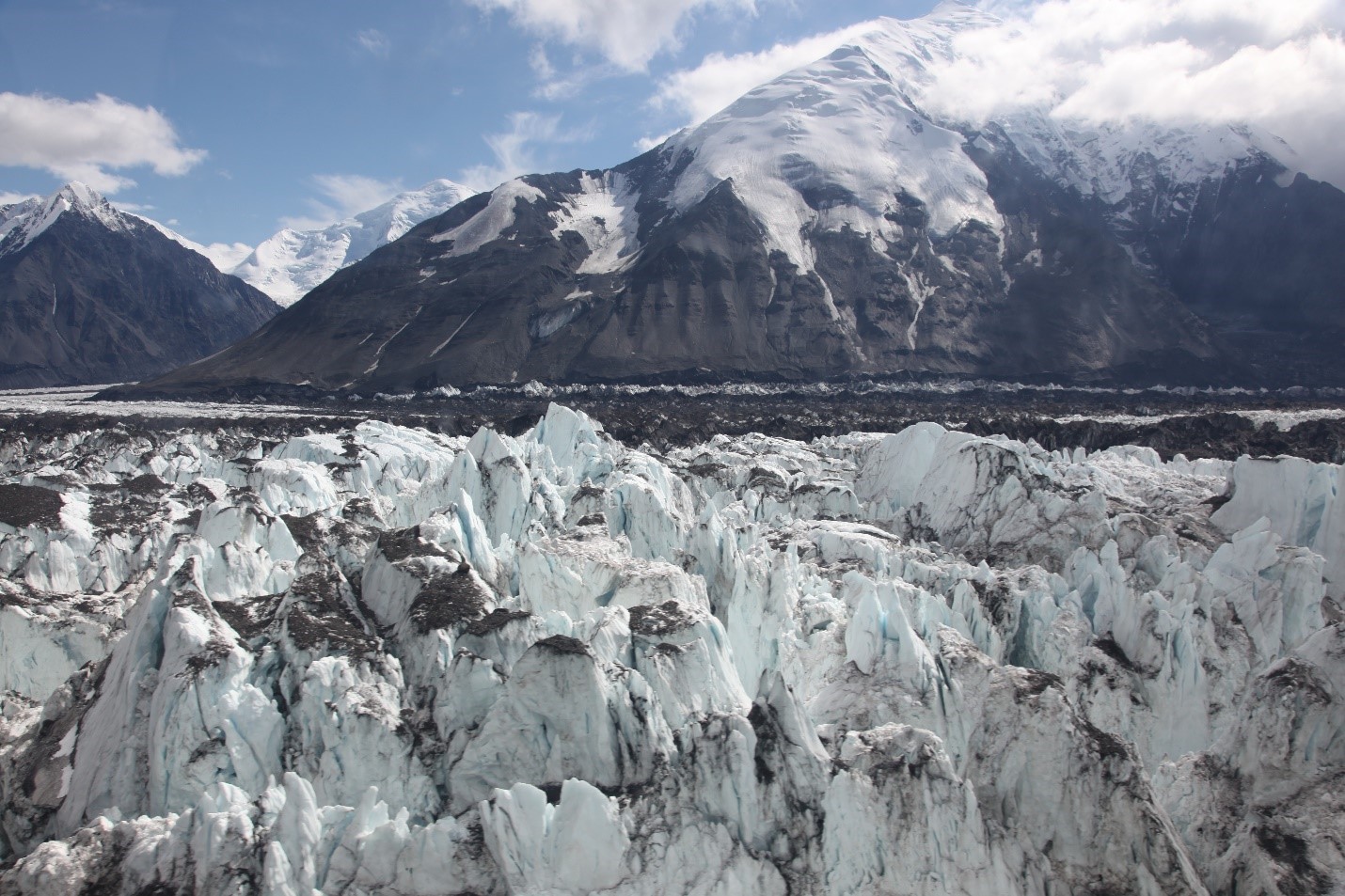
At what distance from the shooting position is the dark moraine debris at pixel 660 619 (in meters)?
17.5

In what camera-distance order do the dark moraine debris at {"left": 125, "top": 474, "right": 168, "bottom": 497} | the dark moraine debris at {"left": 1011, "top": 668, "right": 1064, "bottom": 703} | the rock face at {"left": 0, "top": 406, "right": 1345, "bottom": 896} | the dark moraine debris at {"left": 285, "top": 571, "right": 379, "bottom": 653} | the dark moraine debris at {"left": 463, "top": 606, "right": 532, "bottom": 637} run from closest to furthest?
the rock face at {"left": 0, "top": 406, "right": 1345, "bottom": 896}, the dark moraine debris at {"left": 1011, "top": 668, "right": 1064, "bottom": 703}, the dark moraine debris at {"left": 285, "top": 571, "right": 379, "bottom": 653}, the dark moraine debris at {"left": 463, "top": 606, "right": 532, "bottom": 637}, the dark moraine debris at {"left": 125, "top": 474, "right": 168, "bottom": 497}

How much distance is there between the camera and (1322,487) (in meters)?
36.1

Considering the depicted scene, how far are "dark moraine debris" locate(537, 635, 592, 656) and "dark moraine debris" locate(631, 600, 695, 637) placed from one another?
2720 mm

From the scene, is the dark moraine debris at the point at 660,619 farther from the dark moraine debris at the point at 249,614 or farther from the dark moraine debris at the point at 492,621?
the dark moraine debris at the point at 249,614

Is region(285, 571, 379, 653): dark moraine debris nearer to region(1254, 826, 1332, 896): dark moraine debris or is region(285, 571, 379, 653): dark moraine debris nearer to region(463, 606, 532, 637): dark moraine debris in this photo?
region(463, 606, 532, 637): dark moraine debris

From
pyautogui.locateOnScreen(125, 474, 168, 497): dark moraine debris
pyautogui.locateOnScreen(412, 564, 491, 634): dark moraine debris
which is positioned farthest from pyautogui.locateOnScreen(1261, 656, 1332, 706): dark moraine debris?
pyautogui.locateOnScreen(125, 474, 168, 497): dark moraine debris

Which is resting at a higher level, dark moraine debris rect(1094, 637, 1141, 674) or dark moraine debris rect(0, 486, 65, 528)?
dark moraine debris rect(0, 486, 65, 528)

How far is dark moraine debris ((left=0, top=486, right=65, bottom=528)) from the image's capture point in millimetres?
28422

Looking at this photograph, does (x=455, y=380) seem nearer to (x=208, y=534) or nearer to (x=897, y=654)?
(x=208, y=534)

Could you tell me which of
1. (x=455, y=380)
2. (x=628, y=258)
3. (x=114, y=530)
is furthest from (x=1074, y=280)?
(x=114, y=530)

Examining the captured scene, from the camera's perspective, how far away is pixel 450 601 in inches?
728

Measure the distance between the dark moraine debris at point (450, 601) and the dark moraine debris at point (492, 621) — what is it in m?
0.36

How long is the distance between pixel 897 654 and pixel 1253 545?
17.2 m

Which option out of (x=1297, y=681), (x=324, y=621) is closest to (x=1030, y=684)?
(x=1297, y=681)
